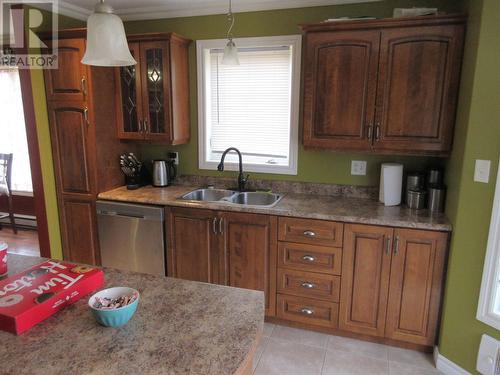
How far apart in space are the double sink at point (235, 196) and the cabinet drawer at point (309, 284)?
622 millimetres

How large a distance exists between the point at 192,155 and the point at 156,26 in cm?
119

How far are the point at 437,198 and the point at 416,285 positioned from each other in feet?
1.98

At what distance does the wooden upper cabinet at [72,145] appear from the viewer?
2.85m

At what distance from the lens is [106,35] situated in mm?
1233

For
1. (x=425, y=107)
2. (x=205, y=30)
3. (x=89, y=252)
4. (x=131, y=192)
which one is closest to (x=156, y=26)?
(x=205, y=30)

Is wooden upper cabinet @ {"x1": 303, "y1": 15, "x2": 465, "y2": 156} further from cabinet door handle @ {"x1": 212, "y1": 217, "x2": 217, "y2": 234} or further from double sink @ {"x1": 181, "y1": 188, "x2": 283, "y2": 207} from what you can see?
cabinet door handle @ {"x1": 212, "y1": 217, "x2": 217, "y2": 234}

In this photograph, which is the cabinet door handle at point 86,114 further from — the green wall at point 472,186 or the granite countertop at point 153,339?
the green wall at point 472,186

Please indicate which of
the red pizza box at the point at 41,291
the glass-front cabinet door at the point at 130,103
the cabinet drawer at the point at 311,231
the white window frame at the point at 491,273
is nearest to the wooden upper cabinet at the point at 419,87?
the white window frame at the point at 491,273

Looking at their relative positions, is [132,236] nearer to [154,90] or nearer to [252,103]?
[154,90]

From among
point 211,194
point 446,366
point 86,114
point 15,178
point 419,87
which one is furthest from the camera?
point 15,178

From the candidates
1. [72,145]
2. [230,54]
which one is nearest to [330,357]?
[230,54]

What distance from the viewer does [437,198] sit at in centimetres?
238

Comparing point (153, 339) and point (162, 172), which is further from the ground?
point (162, 172)

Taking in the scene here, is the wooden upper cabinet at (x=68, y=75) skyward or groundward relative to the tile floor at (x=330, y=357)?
skyward
